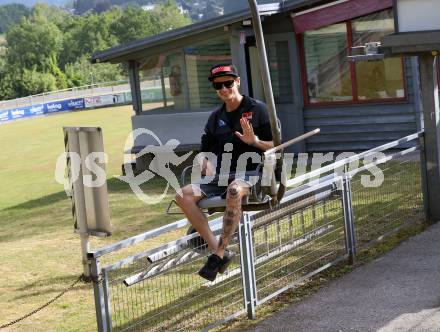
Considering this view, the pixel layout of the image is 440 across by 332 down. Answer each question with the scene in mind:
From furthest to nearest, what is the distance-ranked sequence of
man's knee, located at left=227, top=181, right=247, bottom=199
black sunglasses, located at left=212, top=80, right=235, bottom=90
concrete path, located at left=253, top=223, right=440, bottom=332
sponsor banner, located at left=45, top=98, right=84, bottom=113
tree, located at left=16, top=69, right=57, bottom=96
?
1. tree, located at left=16, top=69, right=57, bottom=96
2. sponsor banner, located at left=45, top=98, right=84, bottom=113
3. concrete path, located at left=253, top=223, right=440, bottom=332
4. black sunglasses, located at left=212, top=80, right=235, bottom=90
5. man's knee, located at left=227, top=181, right=247, bottom=199

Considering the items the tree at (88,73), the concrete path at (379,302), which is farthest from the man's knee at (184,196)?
the tree at (88,73)

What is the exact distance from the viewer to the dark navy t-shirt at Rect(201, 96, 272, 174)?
7.34m

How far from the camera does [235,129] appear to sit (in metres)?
7.52

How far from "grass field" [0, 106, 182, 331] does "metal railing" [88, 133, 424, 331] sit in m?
0.88

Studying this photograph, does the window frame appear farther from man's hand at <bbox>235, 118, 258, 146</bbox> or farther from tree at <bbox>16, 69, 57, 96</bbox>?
tree at <bbox>16, 69, 57, 96</bbox>

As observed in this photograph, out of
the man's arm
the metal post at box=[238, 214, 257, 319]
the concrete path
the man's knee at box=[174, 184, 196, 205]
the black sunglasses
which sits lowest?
the concrete path

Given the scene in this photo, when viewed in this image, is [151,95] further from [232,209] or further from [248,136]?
[248,136]

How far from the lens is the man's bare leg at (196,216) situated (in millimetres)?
7363

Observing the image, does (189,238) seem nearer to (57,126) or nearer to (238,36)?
(238,36)

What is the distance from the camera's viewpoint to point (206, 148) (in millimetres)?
7797

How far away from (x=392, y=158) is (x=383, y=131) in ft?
26.2

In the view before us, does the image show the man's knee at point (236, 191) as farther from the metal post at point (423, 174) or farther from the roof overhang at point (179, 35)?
the roof overhang at point (179, 35)

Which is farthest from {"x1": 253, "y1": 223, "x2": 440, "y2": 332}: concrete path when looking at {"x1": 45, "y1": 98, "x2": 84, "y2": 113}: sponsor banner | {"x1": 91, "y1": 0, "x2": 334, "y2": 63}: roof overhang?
{"x1": 45, "y1": 98, "x2": 84, "y2": 113}: sponsor banner

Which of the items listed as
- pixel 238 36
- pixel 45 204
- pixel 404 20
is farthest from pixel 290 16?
pixel 404 20
